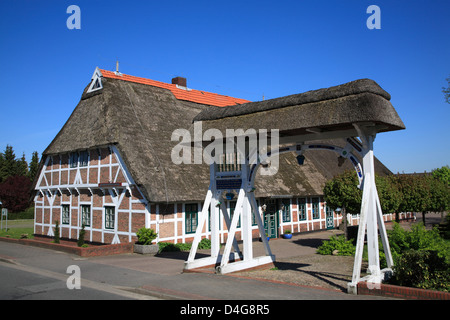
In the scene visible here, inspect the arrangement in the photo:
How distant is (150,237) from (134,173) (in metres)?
2.88

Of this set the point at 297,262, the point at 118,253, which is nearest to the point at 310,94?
the point at 297,262

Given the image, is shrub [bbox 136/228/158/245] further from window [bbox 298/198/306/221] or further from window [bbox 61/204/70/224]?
window [bbox 298/198/306/221]

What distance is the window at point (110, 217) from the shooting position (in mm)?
18750

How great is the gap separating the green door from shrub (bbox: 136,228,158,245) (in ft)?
27.1

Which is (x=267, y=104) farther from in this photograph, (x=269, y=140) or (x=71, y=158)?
(x=71, y=158)

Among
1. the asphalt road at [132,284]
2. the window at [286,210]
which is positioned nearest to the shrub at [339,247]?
the asphalt road at [132,284]

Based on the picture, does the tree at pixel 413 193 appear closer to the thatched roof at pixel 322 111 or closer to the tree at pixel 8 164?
the thatched roof at pixel 322 111

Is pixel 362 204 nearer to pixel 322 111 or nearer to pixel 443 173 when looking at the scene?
pixel 322 111

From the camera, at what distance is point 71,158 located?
21500 mm

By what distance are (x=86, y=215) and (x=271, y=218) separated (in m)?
10.6

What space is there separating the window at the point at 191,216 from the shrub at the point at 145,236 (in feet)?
7.57

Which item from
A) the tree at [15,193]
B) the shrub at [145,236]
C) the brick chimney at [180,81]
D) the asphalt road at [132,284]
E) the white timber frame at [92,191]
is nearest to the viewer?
the asphalt road at [132,284]

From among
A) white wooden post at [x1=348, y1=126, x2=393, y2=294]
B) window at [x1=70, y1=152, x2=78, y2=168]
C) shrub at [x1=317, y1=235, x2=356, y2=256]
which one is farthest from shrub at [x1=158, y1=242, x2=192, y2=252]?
white wooden post at [x1=348, y1=126, x2=393, y2=294]

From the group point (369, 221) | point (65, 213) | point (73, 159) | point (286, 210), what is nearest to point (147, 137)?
point (73, 159)
